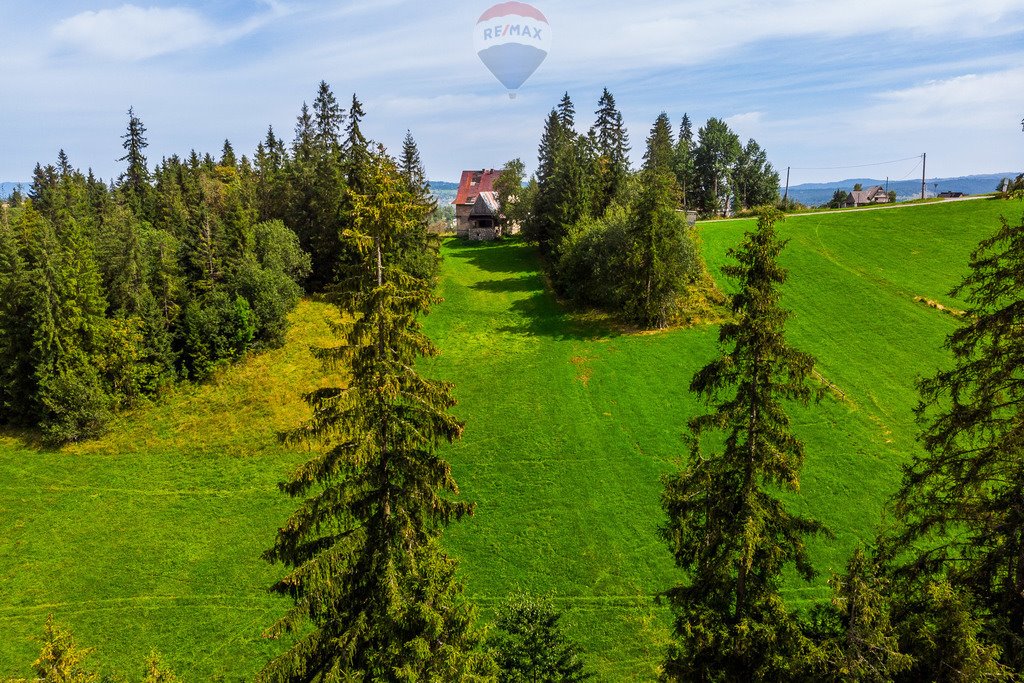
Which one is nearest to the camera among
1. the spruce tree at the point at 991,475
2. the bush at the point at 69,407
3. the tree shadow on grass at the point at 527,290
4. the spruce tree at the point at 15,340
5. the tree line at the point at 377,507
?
the spruce tree at the point at 991,475

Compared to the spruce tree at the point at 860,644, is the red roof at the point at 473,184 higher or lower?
higher

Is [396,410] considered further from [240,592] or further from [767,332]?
[240,592]

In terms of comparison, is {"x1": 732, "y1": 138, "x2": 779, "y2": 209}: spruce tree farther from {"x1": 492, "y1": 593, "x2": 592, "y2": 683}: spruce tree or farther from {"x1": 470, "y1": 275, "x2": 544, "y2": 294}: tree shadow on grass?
{"x1": 492, "y1": 593, "x2": 592, "y2": 683}: spruce tree

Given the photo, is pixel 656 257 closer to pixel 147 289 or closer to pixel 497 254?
pixel 497 254

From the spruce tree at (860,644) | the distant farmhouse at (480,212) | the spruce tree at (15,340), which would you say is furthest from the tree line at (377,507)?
the distant farmhouse at (480,212)

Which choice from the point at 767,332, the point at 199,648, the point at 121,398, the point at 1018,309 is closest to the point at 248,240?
the point at 121,398

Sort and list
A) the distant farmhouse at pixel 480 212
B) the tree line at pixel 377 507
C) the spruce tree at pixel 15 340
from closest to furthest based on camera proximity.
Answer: the tree line at pixel 377 507 → the spruce tree at pixel 15 340 → the distant farmhouse at pixel 480 212

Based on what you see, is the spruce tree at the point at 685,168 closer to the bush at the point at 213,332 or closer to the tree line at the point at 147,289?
the tree line at the point at 147,289

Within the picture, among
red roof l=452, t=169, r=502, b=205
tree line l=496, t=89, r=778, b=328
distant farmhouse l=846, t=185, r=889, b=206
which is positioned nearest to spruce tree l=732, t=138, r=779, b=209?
tree line l=496, t=89, r=778, b=328
